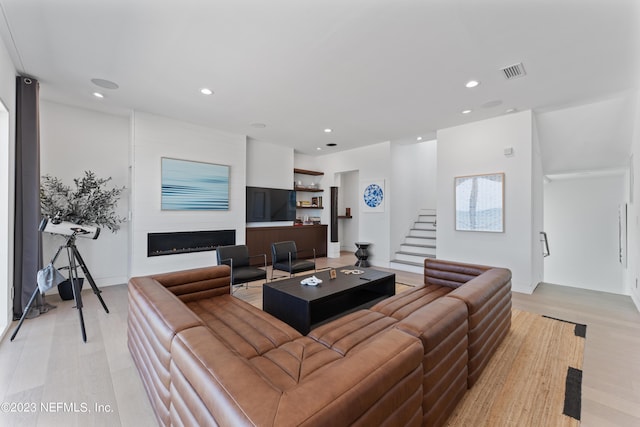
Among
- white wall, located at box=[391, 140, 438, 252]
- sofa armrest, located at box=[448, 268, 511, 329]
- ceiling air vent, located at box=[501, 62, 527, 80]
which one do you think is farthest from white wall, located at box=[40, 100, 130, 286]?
ceiling air vent, located at box=[501, 62, 527, 80]

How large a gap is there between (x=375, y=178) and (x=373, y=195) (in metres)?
0.43

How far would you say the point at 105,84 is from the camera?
3.47 meters

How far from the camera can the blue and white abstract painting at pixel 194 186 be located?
4766mm

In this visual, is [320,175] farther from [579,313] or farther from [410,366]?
[410,366]

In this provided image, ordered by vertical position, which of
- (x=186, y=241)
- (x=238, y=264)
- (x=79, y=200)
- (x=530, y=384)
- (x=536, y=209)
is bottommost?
(x=530, y=384)

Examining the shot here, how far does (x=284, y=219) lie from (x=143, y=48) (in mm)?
4575

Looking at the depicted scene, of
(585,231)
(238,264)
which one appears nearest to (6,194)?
(238,264)

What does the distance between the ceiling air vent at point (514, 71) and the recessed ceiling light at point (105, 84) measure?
4840mm

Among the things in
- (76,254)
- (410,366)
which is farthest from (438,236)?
(76,254)

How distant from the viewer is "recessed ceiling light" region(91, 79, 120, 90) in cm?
338

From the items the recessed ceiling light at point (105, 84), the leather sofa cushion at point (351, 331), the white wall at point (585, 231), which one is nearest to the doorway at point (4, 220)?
the recessed ceiling light at point (105, 84)

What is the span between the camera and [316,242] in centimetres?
732

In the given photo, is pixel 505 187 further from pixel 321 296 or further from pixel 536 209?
pixel 321 296

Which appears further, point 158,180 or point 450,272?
point 158,180
